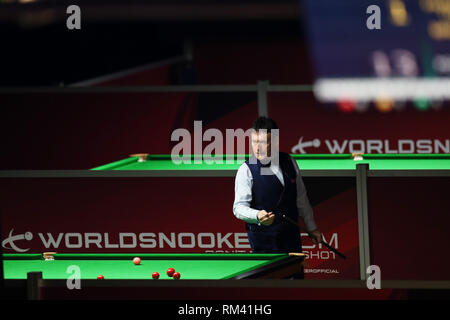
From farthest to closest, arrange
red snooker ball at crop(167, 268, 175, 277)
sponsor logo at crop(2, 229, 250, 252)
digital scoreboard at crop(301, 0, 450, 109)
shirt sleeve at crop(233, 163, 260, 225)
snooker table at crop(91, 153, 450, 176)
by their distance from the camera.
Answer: digital scoreboard at crop(301, 0, 450, 109), snooker table at crop(91, 153, 450, 176), sponsor logo at crop(2, 229, 250, 252), shirt sleeve at crop(233, 163, 260, 225), red snooker ball at crop(167, 268, 175, 277)

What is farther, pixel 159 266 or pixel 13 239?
pixel 13 239

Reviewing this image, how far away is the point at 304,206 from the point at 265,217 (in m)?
→ 0.38

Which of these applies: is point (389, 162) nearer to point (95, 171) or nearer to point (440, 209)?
point (440, 209)

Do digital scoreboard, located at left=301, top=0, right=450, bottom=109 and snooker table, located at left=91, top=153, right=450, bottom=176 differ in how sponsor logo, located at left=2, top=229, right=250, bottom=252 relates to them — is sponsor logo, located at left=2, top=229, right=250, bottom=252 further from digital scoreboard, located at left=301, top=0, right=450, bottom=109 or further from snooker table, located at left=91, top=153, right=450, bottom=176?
digital scoreboard, located at left=301, top=0, right=450, bottom=109

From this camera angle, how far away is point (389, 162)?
6.34 metres

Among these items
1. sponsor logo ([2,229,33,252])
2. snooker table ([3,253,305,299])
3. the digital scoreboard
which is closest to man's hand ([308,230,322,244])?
snooker table ([3,253,305,299])

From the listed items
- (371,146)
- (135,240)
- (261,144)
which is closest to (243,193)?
(261,144)

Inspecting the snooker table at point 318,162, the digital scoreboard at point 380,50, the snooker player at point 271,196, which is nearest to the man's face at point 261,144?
the snooker player at point 271,196

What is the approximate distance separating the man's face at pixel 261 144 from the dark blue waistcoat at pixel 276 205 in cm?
5

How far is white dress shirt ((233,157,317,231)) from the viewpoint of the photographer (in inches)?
199

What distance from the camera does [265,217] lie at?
16.3 ft

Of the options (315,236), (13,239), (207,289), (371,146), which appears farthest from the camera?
(371,146)

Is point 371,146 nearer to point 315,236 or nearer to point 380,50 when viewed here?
point 315,236

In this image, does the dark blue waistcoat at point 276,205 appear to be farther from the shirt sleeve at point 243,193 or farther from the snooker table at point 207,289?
the snooker table at point 207,289
